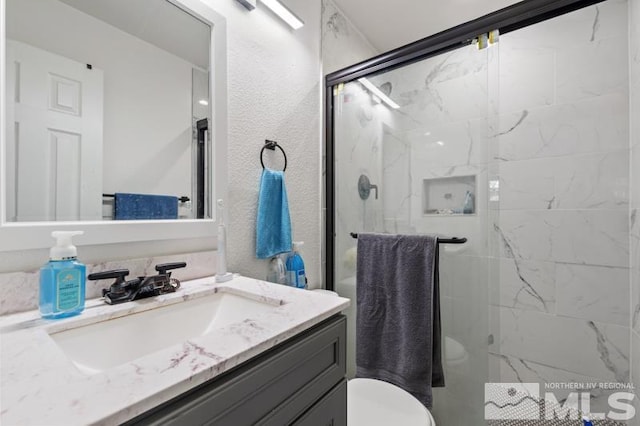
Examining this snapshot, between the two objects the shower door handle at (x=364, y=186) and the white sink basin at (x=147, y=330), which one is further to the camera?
→ the shower door handle at (x=364, y=186)

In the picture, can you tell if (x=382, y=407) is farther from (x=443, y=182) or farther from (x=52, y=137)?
(x=52, y=137)

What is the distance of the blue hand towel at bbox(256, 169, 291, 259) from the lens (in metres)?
1.16

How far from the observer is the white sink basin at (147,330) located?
22.8 inches

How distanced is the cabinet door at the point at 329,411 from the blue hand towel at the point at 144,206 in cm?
71

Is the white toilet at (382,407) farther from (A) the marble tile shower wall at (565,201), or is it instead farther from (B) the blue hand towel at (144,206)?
(B) the blue hand towel at (144,206)

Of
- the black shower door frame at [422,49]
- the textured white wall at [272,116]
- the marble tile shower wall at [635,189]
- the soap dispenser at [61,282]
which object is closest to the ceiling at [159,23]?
the textured white wall at [272,116]

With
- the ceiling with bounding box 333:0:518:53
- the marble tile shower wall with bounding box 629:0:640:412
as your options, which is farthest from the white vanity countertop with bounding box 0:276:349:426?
the ceiling with bounding box 333:0:518:53

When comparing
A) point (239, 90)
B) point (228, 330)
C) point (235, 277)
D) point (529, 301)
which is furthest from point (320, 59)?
point (529, 301)

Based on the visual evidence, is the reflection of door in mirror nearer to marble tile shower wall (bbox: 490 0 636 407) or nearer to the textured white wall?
the textured white wall

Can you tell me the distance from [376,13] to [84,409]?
2.10 meters

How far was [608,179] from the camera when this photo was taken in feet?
4.38

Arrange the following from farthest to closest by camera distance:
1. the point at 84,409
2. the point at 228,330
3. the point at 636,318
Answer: the point at 636,318
the point at 228,330
the point at 84,409

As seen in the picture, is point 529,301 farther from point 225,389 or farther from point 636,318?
point 225,389

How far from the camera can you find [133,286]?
723mm
